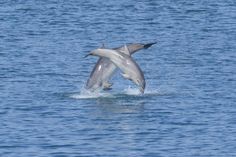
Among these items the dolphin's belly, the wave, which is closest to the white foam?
the wave

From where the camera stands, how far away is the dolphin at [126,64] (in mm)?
47312

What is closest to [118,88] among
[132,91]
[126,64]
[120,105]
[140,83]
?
[132,91]

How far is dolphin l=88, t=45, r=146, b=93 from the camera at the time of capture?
47312 mm

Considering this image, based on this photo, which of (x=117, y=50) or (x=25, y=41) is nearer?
(x=117, y=50)

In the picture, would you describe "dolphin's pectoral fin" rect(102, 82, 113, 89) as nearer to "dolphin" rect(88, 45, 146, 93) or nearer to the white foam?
"dolphin" rect(88, 45, 146, 93)

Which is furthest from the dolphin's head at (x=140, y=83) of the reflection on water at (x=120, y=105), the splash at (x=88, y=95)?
the splash at (x=88, y=95)

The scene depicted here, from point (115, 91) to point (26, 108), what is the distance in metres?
5.19

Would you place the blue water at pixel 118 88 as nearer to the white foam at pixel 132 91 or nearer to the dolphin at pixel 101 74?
the white foam at pixel 132 91

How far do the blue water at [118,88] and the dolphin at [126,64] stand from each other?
2.68ft

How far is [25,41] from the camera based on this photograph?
6438 cm

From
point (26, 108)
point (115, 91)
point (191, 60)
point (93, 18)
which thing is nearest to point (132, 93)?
point (115, 91)

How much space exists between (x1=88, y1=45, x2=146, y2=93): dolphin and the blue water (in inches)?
32.1

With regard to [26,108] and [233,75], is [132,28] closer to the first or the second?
[233,75]

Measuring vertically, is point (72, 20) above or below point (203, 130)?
below
